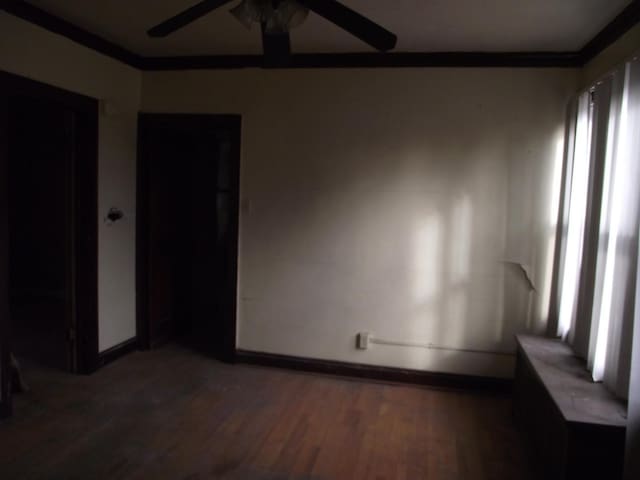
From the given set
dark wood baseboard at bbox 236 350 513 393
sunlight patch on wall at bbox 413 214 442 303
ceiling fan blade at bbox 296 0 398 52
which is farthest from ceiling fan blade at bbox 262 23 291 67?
dark wood baseboard at bbox 236 350 513 393

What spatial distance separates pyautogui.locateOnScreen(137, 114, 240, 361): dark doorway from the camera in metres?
3.95

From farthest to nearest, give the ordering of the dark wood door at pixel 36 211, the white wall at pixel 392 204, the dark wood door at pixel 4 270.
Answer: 1. the dark wood door at pixel 36 211
2. the white wall at pixel 392 204
3. the dark wood door at pixel 4 270

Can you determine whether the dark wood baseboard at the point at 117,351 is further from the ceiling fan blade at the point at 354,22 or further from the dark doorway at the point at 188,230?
the ceiling fan blade at the point at 354,22

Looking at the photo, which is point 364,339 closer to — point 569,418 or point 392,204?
point 392,204

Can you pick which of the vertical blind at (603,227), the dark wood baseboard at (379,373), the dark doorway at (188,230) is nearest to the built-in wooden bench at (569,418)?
the vertical blind at (603,227)

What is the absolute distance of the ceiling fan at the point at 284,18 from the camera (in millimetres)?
1734

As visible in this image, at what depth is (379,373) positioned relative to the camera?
12.1ft

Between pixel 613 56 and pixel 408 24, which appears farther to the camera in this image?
pixel 408 24

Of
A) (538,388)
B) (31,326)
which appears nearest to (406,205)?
(538,388)

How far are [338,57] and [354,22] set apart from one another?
6.40 ft

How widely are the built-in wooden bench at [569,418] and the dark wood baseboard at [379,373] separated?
1.82ft

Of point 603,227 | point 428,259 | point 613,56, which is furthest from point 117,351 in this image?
point 613,56

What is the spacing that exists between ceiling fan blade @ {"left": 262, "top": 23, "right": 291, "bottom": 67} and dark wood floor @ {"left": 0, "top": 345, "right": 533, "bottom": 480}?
6.51ft

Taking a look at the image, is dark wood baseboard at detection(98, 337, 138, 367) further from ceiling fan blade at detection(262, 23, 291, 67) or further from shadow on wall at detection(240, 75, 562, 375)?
ceiling fan blade at detection(262, 23, 291, 67)
